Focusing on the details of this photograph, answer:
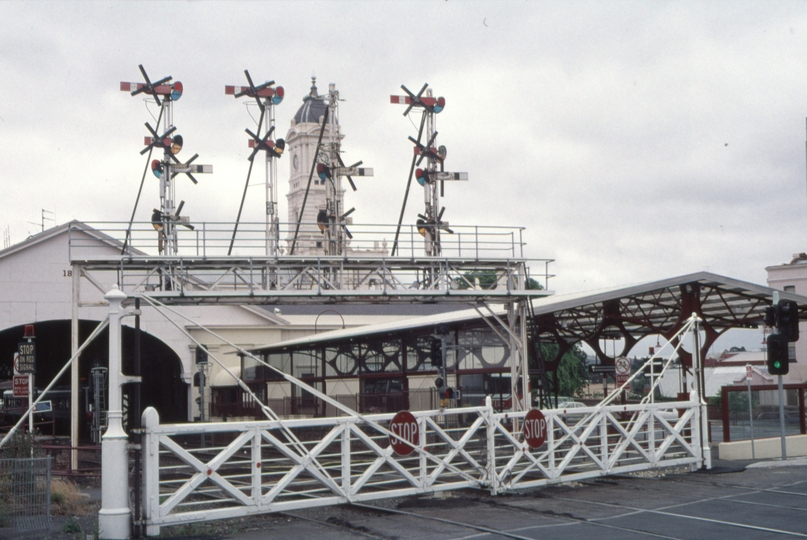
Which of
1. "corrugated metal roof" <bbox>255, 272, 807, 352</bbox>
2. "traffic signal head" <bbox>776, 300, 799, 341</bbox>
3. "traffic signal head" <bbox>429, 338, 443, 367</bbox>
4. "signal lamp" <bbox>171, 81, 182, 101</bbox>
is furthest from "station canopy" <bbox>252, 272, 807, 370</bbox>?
"signal lamp" <bbox>171, 81, 182, 101</bbox>

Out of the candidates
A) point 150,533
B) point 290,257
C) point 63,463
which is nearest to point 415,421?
point 150,533

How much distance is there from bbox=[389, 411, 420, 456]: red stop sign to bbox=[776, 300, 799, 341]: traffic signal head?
979cm

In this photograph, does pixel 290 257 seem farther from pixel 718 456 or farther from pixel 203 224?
pixel 718 456

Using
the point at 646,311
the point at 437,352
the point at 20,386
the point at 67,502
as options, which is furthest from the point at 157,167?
the point at 67,502

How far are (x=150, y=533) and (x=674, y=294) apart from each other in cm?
2155

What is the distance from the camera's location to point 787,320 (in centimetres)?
2011

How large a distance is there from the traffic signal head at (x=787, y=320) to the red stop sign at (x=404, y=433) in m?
9.79

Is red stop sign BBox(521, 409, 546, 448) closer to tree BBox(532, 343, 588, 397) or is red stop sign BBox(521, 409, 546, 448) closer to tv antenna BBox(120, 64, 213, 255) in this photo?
tv antenna BBox(120, 64, 213, 255)

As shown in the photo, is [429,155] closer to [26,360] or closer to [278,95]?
[278,95]

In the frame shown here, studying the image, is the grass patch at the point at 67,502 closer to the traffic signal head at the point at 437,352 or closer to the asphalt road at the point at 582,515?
the asphalt road at the point at 582,515

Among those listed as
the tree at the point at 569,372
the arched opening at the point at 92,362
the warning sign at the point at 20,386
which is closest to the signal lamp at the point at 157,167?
the arched opening at the point at 92,362

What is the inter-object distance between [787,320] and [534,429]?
757 centimetres

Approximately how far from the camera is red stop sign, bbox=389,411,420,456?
47.0ft

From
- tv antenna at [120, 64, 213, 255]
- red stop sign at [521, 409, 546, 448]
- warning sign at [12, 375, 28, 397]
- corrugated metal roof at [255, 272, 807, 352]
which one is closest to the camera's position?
red stop sign at [521, 409, 546, 448]
